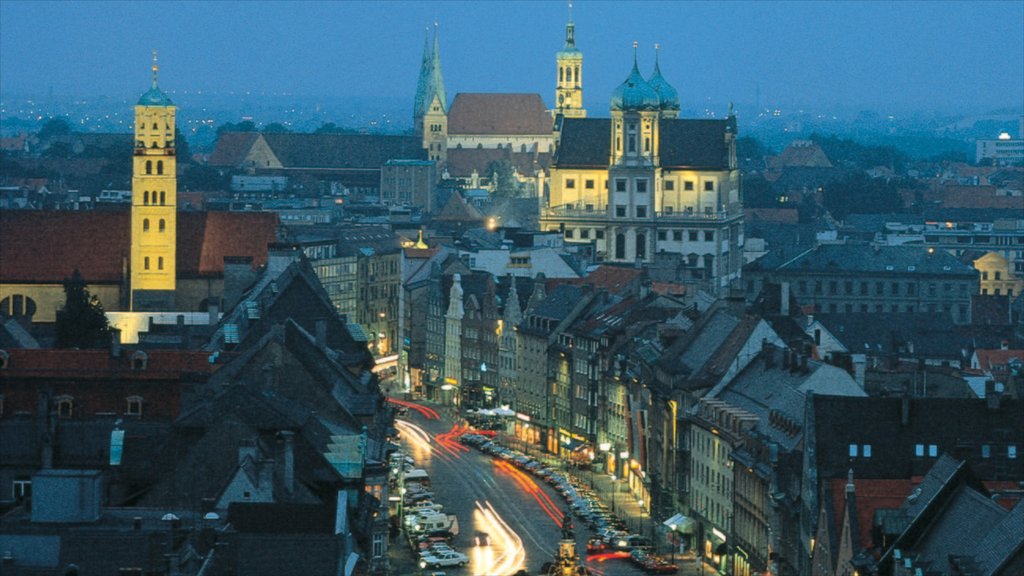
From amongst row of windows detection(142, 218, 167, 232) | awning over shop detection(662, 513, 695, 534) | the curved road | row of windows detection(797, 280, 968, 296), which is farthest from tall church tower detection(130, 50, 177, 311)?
awning over shop detection(662, 513, 695, 534)

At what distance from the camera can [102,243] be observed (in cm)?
16238

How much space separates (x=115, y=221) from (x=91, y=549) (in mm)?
110584

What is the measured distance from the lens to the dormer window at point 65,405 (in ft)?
284

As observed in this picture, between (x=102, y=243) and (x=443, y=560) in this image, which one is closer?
(x=443, y=560)

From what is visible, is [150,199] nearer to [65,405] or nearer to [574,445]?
[574,445]

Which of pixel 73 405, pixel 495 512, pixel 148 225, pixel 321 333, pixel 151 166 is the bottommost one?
pixel 495 512

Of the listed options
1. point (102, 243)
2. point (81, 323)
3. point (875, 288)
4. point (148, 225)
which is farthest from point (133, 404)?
point (875, 288)

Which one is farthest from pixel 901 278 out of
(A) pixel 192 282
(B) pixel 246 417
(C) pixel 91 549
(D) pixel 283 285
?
(C) pixel 91 549

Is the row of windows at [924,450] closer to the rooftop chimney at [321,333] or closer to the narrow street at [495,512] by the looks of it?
the narrow street at [495,512]

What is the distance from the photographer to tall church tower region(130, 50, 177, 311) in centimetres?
15925

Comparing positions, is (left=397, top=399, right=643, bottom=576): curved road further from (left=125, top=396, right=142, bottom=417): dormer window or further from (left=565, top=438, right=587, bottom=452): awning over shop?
(left=125, top=396, right=142, bottom=417): dormer window

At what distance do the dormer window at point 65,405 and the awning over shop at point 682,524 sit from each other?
2537 centimetres

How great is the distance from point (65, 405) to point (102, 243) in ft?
248

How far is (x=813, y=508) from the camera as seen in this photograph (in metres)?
81.3
